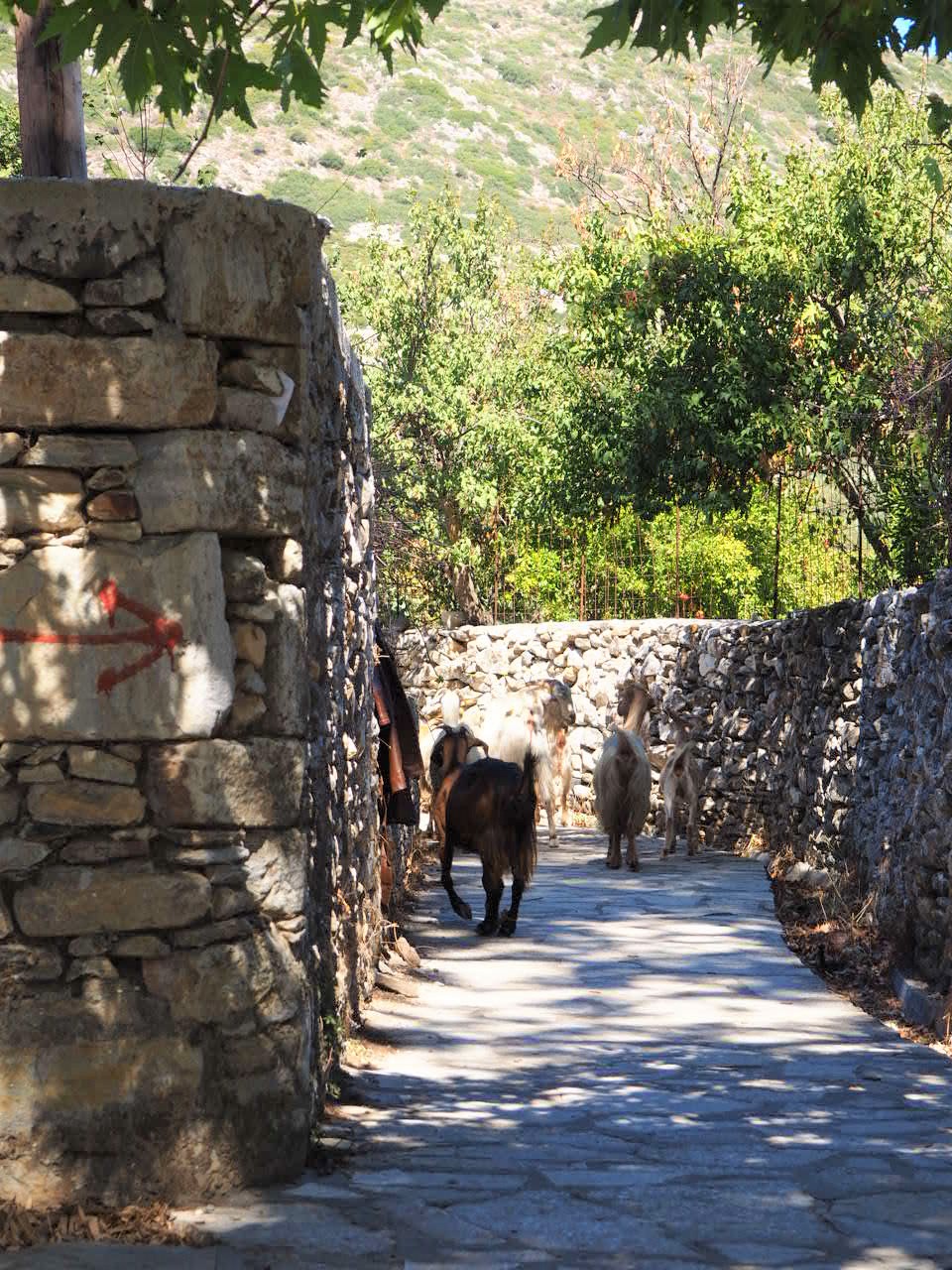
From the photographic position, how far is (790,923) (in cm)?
1146

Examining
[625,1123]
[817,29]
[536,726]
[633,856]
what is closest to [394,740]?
[625,1123]

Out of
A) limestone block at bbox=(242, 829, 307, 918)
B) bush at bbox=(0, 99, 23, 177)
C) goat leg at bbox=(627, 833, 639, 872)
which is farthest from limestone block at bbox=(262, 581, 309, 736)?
bush at bbox=(0, 99, 23, 177)

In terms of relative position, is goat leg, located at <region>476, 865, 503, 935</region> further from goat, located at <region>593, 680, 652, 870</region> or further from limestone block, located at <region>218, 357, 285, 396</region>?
limestone block, located at <region>218, 357, 285, 396</region>

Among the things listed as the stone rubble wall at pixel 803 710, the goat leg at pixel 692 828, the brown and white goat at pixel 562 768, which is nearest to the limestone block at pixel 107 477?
the stone rubble wall at pixel 803 710

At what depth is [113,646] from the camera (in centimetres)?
464

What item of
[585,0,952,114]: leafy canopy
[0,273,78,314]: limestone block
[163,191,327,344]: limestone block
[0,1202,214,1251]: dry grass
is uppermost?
[585,0,952,114]: leafy canopy

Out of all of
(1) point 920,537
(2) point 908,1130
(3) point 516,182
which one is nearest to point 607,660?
(1) point 920,537

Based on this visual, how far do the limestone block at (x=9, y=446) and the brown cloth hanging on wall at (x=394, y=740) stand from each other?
4.17m

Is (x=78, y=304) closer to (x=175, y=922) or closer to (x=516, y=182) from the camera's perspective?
(x=175, y=922)

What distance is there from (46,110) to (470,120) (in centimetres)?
7071

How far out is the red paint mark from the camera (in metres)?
4.62

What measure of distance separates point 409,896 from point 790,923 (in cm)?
278

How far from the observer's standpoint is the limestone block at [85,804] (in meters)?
4.60

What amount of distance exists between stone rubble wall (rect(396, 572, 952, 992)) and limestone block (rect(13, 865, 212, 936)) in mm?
4858
